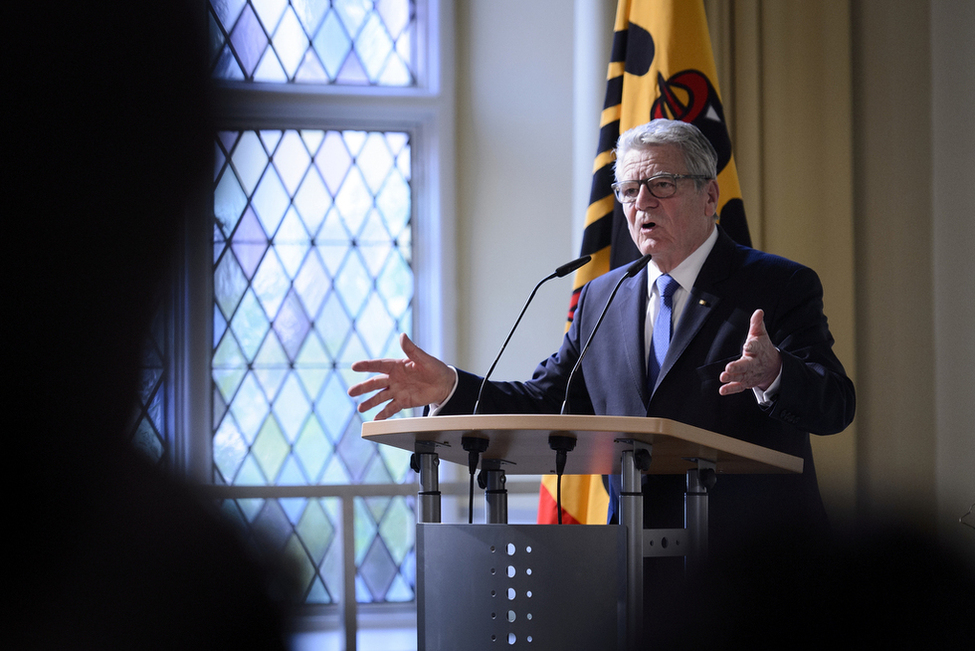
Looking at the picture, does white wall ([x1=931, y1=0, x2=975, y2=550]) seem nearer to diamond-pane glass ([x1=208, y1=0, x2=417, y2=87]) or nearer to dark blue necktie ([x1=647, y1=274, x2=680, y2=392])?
dark blue necktie ([x1=647, y1=274, x2=680, y2=392])

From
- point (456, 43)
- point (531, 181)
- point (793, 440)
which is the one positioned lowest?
point (793, 440)

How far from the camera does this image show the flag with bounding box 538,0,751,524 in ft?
9.95

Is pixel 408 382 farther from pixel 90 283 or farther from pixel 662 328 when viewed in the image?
pixel 90 283

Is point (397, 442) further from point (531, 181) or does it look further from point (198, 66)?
point (531, 181)

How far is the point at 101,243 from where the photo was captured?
252mm

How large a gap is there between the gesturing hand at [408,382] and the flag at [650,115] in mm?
1115

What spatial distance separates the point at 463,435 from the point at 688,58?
2155 millimetres

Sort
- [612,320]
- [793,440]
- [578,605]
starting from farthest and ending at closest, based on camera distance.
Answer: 1. [612,320]
2. [793,440]
3. [578,605]

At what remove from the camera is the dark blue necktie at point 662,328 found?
220 cm

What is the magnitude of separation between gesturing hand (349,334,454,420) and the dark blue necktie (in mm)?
562

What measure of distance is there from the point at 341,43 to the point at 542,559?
→ 10.6ft

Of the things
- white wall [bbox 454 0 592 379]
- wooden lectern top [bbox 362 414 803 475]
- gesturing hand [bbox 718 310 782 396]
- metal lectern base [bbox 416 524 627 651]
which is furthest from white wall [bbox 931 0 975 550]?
metal lectern base [bbox 416 524 627 651]

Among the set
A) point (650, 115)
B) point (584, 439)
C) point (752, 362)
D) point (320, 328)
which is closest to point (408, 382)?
point (584, 439)

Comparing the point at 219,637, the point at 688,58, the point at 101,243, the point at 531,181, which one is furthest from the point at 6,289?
the point at 531,181
